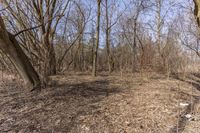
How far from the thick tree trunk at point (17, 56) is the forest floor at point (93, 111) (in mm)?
306

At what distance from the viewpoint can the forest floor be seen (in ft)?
11.6

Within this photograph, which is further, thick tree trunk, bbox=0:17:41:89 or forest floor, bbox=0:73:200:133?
thick tree trunk, bbox=0:17:41:89

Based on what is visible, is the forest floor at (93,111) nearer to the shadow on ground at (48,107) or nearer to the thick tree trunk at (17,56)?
the shadow on ground at (48,107)

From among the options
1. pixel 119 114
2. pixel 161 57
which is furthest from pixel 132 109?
pixel 161 57

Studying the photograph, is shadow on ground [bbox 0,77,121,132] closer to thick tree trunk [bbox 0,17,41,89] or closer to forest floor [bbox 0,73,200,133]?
forest floor [bbox 0,73,200,133]

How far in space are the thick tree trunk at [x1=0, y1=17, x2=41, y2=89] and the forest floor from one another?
31 centimetres

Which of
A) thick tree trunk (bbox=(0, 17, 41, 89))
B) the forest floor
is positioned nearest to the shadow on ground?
the forest floor

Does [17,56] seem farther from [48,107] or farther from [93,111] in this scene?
[93,111]

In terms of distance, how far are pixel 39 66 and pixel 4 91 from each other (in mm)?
1215

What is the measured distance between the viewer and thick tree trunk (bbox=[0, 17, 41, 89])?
5000 millimetres

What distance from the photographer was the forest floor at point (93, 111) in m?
3.55

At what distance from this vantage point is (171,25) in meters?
14.6

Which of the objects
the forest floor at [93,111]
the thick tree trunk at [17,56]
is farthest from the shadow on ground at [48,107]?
the thick tree trunk at [17,56]

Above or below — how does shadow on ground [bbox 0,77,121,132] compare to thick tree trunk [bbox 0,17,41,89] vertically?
below
